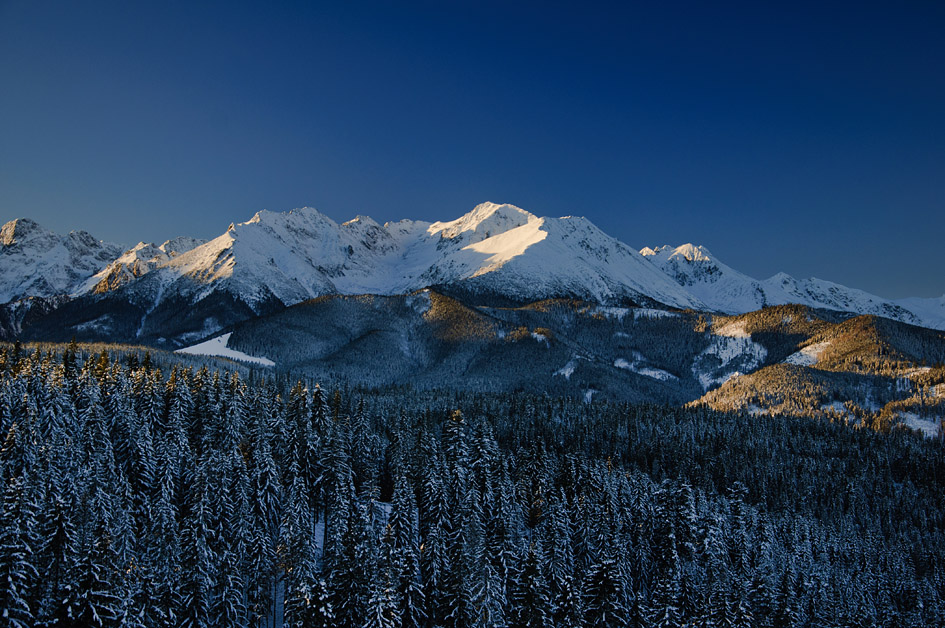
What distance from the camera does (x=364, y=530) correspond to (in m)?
52.1

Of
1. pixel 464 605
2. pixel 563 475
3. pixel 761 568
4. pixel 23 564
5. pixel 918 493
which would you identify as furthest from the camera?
pixel 918 493

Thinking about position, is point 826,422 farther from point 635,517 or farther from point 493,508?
point 493,508

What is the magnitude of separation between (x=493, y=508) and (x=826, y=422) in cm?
16967

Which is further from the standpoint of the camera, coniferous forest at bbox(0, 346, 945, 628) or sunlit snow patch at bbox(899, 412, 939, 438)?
sunlit snow patch at bbox(899, 412, 939, 438)

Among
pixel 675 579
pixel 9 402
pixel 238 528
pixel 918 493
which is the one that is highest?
pixel 9 402

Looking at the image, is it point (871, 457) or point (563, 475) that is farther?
point (871, 457)

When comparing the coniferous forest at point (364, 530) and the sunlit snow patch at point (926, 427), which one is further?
the sunlit snow patch at point (926, 427)

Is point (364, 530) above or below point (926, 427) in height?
above

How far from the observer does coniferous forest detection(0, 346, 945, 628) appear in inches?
1826

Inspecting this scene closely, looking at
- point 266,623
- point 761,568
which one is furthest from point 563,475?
point 266,623

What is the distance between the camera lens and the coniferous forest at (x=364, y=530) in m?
46.4

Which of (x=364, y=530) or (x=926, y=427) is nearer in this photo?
(x=364, y=530)

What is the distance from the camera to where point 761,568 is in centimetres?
6969

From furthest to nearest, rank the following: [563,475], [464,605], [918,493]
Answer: [918,493] < [563,475] < [464,605]
